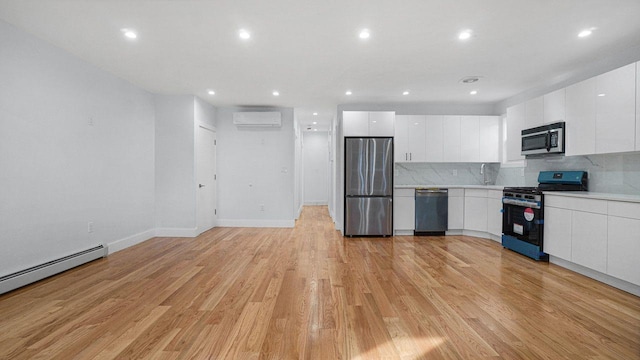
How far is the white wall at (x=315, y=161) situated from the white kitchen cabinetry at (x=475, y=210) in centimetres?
547

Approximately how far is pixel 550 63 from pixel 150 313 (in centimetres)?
507

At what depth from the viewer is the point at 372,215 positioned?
16.8 feet

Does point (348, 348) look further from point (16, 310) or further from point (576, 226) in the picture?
point (576, 226)

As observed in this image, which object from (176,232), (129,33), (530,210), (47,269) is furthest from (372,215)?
(47,269)

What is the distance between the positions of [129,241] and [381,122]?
459cm

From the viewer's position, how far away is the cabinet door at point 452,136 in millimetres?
5379

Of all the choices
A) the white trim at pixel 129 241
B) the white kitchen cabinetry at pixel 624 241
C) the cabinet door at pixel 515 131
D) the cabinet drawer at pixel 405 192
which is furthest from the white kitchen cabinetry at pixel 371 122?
the white trim at pixel 129 241

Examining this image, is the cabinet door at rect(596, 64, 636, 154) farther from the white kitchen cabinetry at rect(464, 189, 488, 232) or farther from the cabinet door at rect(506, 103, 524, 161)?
the white kitchen cabinetry at rect(464, 189, 488, 232)

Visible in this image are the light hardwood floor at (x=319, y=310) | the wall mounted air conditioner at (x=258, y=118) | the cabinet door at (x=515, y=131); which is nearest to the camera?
the light hardwood floor at (x=319, y=310)

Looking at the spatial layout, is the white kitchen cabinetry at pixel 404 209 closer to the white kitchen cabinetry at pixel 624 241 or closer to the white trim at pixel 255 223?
the white trim at pixel 255 223

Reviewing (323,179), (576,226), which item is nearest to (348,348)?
(576,226)

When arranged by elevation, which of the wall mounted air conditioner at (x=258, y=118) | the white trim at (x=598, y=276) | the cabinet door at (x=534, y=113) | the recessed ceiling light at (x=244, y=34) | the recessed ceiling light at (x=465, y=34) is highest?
the recessed ceiling light at (x=465, y=34)

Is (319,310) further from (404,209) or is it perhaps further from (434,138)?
(434,138)

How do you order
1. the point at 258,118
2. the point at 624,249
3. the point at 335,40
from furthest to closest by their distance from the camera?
the point at 258,118 < the point at 335,40 < the point at 624,249
